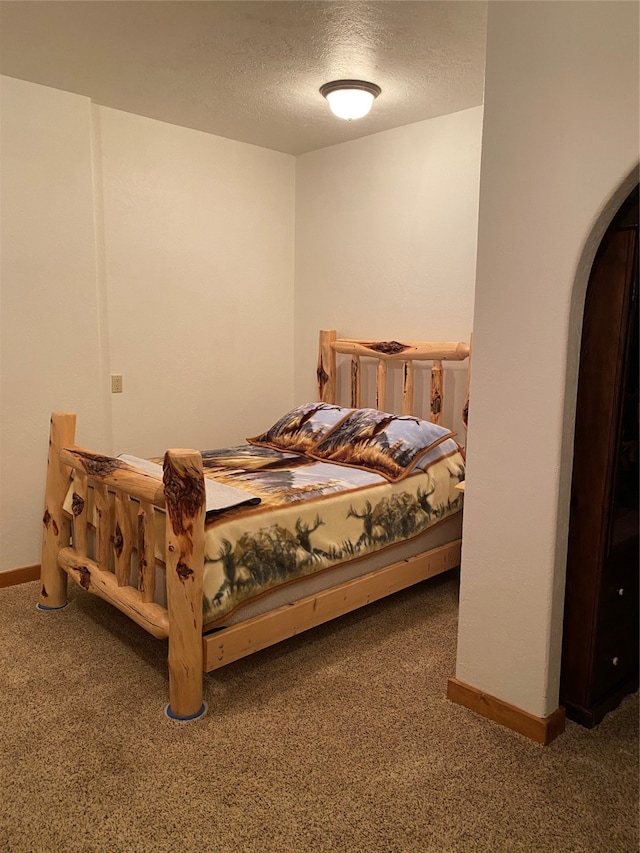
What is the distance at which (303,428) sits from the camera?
11.6 feet

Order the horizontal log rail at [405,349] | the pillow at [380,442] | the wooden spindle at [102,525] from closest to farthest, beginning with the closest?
the wooden spindle at [102,525], the pillow at [380,442], the horizontal log rail at [405,349]

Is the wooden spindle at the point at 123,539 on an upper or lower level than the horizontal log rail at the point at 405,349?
lower

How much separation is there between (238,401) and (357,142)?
172 cm

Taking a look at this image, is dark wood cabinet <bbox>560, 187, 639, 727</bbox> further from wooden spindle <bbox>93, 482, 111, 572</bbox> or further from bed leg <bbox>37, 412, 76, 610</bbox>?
bed leg <bbox>37, 412, 76, 610</bbox>

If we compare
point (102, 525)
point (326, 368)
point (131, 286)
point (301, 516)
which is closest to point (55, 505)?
point (102, 525)

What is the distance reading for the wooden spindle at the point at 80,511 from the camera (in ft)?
8.96

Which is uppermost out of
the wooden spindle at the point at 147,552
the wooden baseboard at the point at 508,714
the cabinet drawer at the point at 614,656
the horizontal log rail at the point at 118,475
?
the horizontal log rail at the point at 118,475

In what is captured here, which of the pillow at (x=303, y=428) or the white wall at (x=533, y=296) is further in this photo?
the pillow at (x=303, y=428)

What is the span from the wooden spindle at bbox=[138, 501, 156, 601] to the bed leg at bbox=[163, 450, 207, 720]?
0.70 feet

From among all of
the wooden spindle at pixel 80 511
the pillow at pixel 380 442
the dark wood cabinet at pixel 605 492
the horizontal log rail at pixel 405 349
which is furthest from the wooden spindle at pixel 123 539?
the horizontal log rail at pixel 405 349

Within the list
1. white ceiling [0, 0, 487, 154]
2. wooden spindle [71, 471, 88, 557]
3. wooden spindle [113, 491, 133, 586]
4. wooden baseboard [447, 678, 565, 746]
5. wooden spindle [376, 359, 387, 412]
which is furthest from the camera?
wooden spindle [376, 359, 387, 412]

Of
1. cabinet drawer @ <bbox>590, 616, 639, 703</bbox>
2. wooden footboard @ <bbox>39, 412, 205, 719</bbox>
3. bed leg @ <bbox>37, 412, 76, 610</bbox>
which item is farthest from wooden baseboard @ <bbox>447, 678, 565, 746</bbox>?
bed leg @ <bbox>37, 412, 76, 610</bbox>

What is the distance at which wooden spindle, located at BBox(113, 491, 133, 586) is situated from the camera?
2418 mm

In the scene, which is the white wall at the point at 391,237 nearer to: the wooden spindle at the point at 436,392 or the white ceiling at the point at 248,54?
the wooden spindle at the point at 436,392
